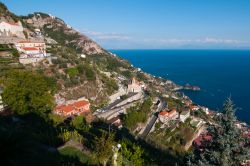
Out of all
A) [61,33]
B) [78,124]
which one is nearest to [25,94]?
[78,124]

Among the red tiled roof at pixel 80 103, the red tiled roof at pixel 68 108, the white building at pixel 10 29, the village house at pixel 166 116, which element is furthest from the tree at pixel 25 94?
the white building at pixel 10 29

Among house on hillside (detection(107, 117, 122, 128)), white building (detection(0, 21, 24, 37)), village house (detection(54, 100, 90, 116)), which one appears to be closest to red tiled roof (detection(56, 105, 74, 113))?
village house (detection(54, 100, 90, 116))

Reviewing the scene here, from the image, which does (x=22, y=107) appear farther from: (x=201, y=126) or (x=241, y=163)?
(x=201, y=126)

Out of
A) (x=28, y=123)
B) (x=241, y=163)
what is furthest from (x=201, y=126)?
(x=241, y=163)

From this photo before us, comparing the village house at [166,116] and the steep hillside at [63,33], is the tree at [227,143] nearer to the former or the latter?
the village house at [166,116]

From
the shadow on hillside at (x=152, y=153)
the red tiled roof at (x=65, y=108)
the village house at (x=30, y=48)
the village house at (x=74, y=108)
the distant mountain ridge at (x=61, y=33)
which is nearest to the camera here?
the shadow on hillside at (x=152, y=153)

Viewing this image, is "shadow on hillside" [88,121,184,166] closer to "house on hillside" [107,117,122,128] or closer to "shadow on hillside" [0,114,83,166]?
"shadow on hillside" [0,114,83,166]

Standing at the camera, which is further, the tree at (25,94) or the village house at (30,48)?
the village house at (30,48)

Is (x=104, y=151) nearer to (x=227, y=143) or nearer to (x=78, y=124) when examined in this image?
(x=227, y=143)
